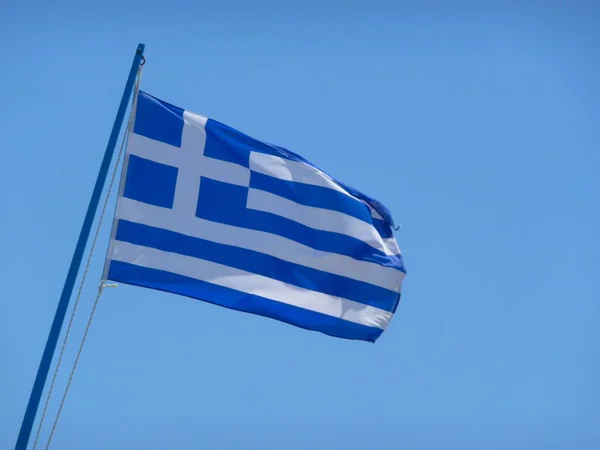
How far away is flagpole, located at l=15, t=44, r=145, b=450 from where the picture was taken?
7.84 m

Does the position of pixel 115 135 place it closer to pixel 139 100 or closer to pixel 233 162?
pixel 139 100

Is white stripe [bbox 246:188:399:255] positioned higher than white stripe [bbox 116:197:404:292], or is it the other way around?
white stripe [bbox 246:188:399:255]

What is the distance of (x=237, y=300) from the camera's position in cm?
998

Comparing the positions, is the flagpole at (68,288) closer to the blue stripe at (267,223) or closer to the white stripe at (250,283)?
the white stripe at (250,283)

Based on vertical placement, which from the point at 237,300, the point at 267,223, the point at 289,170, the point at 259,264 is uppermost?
the point at 289,170

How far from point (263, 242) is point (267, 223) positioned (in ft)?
0.87

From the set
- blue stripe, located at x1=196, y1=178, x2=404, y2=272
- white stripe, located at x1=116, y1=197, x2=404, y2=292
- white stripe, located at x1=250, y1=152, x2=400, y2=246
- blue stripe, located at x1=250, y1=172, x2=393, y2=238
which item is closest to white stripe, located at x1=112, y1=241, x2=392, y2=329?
white stripe, located at x1=116, y1=197, x2=404, y2=292

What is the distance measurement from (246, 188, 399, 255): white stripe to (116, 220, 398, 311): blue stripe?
1.93 ft

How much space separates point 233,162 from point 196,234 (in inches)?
43.5

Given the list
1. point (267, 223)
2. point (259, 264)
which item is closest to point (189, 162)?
point (267, 223)

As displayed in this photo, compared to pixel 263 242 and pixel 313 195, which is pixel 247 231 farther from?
pixel 313 195

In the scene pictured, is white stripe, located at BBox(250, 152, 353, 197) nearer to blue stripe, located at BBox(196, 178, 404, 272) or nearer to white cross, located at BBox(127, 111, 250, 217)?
white cross, located at BBox(127, 111, 250, 217)

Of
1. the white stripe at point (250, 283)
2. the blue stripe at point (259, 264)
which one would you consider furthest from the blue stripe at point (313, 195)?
the white stripe at point (250, 283)

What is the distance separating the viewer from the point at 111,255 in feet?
30.6
